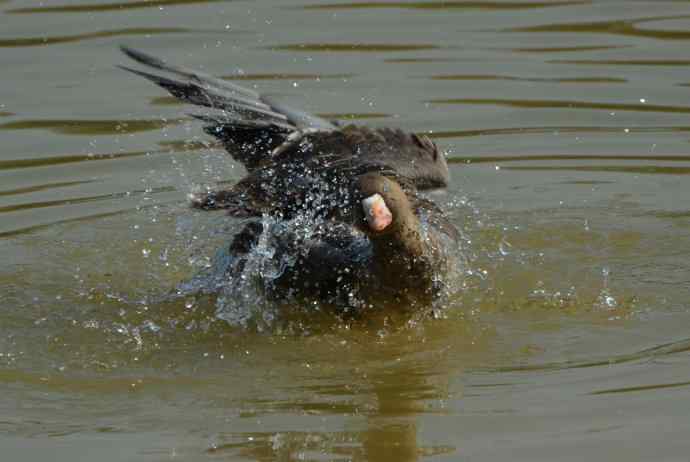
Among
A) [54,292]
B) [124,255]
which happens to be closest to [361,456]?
[54,292]

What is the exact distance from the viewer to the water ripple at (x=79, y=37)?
12641mm

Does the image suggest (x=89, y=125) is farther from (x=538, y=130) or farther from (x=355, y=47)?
(x=538, y=130)

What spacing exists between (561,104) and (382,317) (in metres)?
4.05

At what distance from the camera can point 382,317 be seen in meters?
7.90

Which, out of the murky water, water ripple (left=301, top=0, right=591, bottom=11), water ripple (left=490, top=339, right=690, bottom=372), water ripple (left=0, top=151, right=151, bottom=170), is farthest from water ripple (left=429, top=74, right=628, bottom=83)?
water ripple (left=490, top=339, right=690, bottom=372)

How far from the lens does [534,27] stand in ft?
41.9

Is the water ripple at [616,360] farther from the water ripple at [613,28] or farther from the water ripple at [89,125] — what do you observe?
the water ripple at [613,28]

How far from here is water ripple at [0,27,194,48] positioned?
12641 millimetres

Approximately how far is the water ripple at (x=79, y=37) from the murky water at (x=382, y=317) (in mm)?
26

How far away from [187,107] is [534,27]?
3.24 meters

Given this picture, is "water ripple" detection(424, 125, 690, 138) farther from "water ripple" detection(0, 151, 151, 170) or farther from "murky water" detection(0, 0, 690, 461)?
"water ripple" detection(0, 151, 151, 170)

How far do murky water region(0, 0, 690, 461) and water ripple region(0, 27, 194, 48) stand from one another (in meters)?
0.03

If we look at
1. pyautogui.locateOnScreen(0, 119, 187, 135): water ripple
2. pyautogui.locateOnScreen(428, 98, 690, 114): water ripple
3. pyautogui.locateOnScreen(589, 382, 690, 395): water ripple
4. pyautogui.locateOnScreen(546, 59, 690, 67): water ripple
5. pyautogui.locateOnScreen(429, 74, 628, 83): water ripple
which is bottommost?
pyautogui.locateOnScreen(0, 119, 187, 135): water ripple

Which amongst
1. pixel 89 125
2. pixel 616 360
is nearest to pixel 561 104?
pixel 89 125
